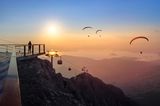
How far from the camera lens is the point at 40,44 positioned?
55938 millimetres

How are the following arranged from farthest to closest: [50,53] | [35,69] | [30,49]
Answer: [50,53], [30,49], [35,69]

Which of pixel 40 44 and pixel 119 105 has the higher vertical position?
pixel 40 44

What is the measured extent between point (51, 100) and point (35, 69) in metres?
12.7

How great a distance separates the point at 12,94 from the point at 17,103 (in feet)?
2.52

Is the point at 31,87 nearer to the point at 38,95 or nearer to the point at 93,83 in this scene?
the point at 38,95

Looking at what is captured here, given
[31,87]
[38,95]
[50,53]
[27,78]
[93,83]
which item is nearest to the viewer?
[38,95]

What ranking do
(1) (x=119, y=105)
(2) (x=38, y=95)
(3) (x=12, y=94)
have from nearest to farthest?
(3) (x=12, y=94) < (2) (x=38, y=95) < (1) (x=119, y=105)

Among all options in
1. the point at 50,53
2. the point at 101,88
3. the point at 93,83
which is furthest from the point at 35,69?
the point at 101,88

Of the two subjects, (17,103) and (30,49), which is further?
(30,49)

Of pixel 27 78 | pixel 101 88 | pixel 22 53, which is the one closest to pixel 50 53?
pixel 22 53


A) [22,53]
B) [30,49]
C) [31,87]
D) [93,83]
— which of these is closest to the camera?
[31,87]

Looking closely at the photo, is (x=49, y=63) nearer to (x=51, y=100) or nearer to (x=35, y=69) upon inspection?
(x=35, y=69)

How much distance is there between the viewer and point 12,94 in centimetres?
493


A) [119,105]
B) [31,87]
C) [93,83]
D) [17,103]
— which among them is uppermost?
[17,103]
